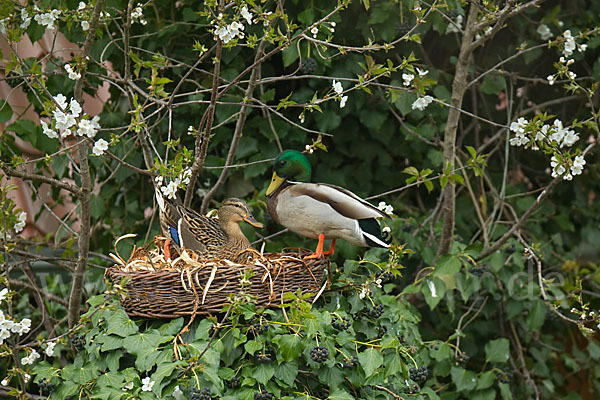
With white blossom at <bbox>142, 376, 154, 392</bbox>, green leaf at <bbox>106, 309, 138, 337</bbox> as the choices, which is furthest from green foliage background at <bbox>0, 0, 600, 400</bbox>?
white blossom at <bbox>142, 376, 154, 392</bbox>

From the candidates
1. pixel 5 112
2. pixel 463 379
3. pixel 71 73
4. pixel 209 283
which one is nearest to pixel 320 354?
pixel 209 283

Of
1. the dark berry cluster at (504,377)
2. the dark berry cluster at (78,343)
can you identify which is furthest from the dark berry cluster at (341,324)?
the dark berry cluster at (504,377)

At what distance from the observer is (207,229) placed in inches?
76.2

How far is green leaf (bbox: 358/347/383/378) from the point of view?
1.75 metres

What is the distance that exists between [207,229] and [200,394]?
50cm

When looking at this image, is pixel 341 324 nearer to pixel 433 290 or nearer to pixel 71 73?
pixel 433 290

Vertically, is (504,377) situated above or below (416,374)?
below

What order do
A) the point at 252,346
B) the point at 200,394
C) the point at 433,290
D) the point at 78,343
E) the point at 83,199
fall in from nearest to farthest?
1. the point at 200,394
2. the point at 252,346
3. the point at 78,343
4. the point at 83,199
5. the point at 433,290

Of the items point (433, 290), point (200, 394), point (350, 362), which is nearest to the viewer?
point (200, 394)

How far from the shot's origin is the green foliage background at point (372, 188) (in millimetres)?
1848

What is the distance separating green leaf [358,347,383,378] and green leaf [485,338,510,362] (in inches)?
45.4

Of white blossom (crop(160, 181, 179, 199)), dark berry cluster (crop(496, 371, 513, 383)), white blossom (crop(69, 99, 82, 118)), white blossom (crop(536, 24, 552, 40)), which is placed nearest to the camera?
white blossom (crop(69, 99, 82, 118))

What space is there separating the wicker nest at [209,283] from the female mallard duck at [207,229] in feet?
0.27

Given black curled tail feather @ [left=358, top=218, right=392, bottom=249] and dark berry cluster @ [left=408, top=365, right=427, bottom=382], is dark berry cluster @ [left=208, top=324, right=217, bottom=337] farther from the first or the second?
dark berry cluster @ [left=408, top=365, right=427, bottom=382]
